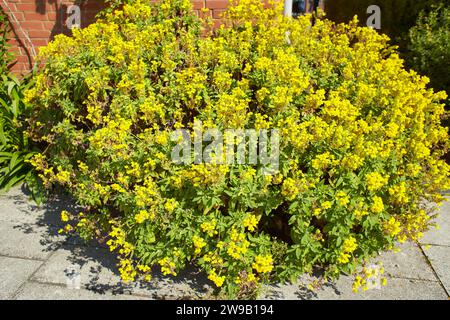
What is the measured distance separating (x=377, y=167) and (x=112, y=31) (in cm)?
261

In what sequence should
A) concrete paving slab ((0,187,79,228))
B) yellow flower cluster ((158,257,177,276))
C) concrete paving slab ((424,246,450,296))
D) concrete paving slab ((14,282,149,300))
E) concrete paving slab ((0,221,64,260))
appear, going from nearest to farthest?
yellow flower cluster ((158,257,177,276))
concrete paving slab ((14,282,149,300))
concrete paving slab ((424,246,450,296))
concrete paving slab ((0,221,64,260))
concrete paving slab ((0,187,79,228))

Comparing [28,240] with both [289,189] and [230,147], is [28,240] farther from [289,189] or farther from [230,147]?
[289,189]

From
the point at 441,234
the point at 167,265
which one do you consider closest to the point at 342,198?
the point at 167,265

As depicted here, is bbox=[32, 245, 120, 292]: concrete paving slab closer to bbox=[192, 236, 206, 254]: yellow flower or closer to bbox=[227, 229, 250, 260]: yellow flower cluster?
bbox=[192, 236, 206, 254]: yellow flower

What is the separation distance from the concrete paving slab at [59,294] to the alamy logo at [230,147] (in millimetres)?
1078

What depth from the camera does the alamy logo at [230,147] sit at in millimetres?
2617

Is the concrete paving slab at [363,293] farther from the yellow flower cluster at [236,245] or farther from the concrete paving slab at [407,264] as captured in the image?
the yellow flower cluster at [236,245]

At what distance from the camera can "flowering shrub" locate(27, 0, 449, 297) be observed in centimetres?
257

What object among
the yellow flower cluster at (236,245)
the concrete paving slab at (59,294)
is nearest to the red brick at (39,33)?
the concrete paving slab at (59,294)

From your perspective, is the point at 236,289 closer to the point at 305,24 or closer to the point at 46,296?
the point at 46,296

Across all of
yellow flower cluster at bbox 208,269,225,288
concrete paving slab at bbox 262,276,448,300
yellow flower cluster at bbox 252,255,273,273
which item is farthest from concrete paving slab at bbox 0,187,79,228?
concrete paving slab at bbox 262,276,448,300

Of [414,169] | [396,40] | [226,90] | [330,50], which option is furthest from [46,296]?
[396,40]

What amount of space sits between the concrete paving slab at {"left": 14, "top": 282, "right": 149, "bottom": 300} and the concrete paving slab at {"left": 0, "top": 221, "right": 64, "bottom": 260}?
1.22ft

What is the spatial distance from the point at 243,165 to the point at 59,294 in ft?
5.26
